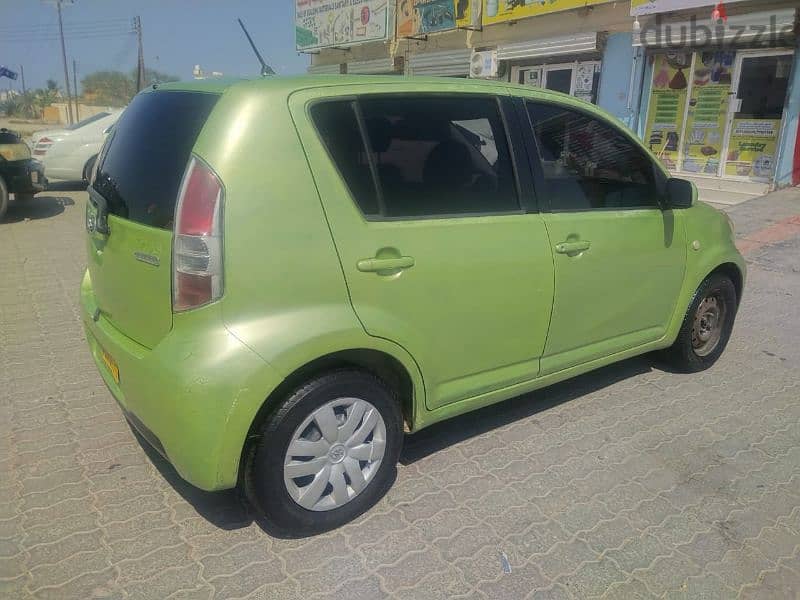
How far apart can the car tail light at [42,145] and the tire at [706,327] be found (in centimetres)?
1138

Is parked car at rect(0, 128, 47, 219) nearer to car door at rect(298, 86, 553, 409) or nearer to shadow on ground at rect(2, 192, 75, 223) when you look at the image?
shadow on ground at rect(2, 192, 75, 223)

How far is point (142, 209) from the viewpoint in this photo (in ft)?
7.61

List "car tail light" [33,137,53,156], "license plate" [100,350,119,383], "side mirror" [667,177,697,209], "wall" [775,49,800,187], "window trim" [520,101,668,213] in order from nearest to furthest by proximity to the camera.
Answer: "license plate" [100,350,119,383] < "window trim" [520,101,668,213] < "side mirror" [667,177,697,209] < "wall" [775,49,800,187] < "car tail light" [33,137,53,156]

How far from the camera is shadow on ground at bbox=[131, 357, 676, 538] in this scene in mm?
2574

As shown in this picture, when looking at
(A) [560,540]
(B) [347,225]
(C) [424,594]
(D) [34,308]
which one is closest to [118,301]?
(B) [347,225]

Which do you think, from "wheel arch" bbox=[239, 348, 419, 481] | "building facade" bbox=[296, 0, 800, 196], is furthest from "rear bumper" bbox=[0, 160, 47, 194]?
"building facade" bbox=[296, 0, 800, 196]

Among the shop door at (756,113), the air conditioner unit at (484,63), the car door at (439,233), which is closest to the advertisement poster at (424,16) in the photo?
the air conditioner unit at (484,63)

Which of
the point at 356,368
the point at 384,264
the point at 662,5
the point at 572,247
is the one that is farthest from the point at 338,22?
the point at 356,368

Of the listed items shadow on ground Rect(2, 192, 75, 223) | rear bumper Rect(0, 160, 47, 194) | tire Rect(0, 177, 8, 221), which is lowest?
shadow on ground Rect(2, 192, 75, 223)

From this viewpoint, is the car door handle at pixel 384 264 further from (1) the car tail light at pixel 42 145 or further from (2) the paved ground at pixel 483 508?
(1) the car tail light at pixel 42 145

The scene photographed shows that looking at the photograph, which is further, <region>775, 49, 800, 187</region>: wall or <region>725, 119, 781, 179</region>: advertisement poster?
<region>725, 119, 781, 179</region>: advertisement poster

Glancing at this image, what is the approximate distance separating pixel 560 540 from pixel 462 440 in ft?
2.77

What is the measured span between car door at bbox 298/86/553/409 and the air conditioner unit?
1342 centimetres

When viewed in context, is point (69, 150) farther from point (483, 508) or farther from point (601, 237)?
point (483, 508)
